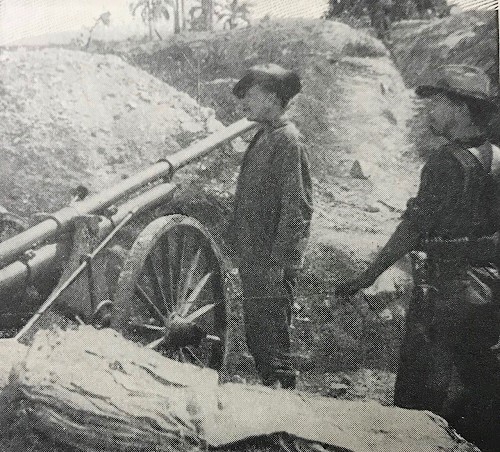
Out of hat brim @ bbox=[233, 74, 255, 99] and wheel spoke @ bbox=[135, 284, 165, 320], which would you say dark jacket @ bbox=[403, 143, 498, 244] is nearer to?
hat brim @ bbox=[233, 74, 255, 99]

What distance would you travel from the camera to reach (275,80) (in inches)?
105

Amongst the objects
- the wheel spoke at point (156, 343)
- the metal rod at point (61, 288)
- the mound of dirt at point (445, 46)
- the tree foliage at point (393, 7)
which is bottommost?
the wheel spoke at point (156, 343)

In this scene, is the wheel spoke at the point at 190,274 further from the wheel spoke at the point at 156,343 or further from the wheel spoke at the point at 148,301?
the wheel spoke at the point at 156,343

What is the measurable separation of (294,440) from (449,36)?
2095 millimetres

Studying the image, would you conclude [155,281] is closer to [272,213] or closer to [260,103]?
[272,213]

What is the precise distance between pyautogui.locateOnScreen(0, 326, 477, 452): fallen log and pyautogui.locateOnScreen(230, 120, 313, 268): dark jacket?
74cm

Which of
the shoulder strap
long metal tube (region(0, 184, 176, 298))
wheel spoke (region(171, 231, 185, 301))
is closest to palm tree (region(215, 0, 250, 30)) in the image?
long metal tube (region(0, 184, 176, 298))

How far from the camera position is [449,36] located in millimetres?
2594

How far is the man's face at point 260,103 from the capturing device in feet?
8.77

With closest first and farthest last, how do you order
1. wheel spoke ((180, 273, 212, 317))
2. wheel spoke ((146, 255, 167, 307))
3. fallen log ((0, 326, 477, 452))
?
fallen log ((0, 326, 477, 452))
wheel spoke ((146, 255, 167, 307))
wheel spoke ((180, 273, 212, 317))

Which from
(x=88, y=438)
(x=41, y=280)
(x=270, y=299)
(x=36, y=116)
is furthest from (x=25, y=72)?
(x=88, y=438)

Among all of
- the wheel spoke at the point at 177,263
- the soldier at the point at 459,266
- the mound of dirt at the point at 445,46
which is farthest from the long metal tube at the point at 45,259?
the mound of dirt at the point at 445,46

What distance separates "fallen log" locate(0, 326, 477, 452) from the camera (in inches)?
76.7

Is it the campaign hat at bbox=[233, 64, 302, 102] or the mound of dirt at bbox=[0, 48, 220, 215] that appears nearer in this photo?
the campaign hat at bbox=[233, 64, 302, 102]
